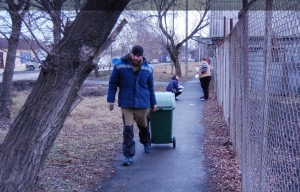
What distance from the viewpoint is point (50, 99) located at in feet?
13.2

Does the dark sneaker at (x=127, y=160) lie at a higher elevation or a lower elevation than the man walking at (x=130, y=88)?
lower

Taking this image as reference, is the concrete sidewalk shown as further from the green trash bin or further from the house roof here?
the house roof

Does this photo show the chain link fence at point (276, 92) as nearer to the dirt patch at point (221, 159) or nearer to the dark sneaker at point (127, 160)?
the dirt patch at point (221, 159)

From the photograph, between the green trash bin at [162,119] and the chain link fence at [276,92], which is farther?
the green trash bin at [162,119]

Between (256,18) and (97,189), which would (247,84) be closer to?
(256,18)

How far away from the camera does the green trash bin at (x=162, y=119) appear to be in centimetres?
716

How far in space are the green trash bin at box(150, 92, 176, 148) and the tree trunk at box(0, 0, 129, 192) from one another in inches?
120

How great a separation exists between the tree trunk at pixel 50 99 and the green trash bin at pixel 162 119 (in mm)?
3051

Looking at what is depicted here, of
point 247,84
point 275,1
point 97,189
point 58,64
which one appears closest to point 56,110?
point 58,64

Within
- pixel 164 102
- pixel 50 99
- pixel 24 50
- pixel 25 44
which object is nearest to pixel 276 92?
pixel 50 99

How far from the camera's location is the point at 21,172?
12.9 feet

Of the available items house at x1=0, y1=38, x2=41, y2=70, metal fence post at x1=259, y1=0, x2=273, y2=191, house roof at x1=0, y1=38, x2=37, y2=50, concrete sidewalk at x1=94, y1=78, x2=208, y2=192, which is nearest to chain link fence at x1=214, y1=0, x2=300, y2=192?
metal fence post at x1=259, y1=0, x2=273, y2=191

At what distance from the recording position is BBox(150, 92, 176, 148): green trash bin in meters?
7.16

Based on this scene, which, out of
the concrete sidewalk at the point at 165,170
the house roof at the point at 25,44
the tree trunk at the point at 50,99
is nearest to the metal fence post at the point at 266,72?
the tree trunk at the point at 50,99
